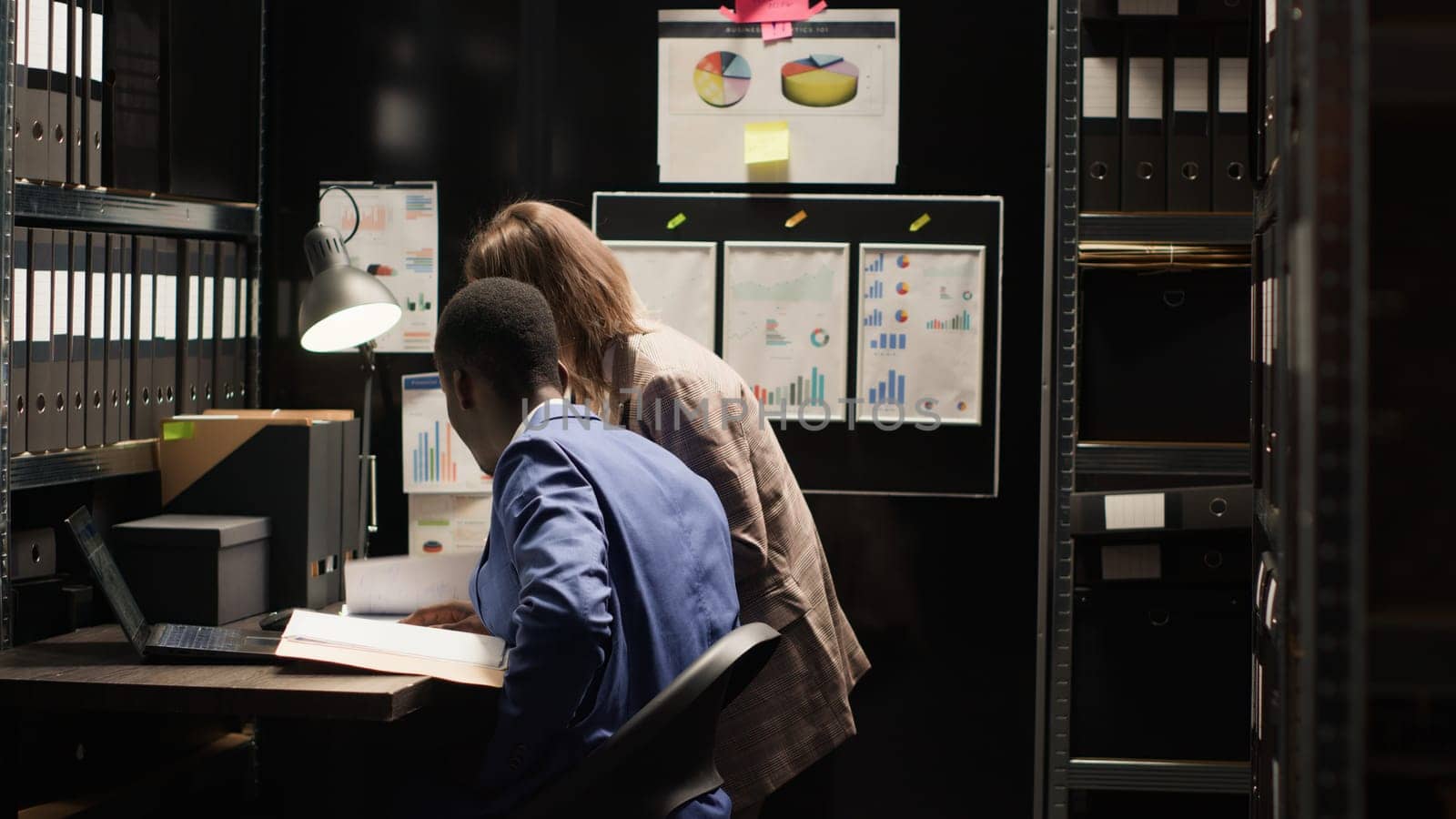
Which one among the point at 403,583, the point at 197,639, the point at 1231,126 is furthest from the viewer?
the point at 1231,126

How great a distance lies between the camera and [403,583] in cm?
207

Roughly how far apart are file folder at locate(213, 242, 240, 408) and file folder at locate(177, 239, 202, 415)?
0.07 metres

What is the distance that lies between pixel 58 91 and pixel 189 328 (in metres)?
0.56

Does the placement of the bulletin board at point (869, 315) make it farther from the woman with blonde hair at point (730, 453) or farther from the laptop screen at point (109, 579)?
the laptop screen at point (109, 579)

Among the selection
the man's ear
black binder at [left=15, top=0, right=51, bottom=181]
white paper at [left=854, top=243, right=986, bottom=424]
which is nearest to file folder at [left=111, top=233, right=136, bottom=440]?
black binder at [left=15, top=0, right=51, bottom=181]

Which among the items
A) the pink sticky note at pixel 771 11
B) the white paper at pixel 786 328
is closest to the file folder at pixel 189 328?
the white paper at pixel 786 328

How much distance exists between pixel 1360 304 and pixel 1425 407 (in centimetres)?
10

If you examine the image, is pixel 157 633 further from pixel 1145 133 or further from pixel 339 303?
pixel 1145 133

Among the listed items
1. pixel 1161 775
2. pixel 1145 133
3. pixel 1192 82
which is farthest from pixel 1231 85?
pixel 1161 775

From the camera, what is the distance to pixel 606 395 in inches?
84.4

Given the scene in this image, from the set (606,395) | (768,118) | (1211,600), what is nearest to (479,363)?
(606,395)

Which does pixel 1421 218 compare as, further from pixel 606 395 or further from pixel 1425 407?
pixel 606 395

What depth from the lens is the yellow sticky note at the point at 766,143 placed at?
9.11 ft

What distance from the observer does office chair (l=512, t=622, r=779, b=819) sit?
1494 mm
